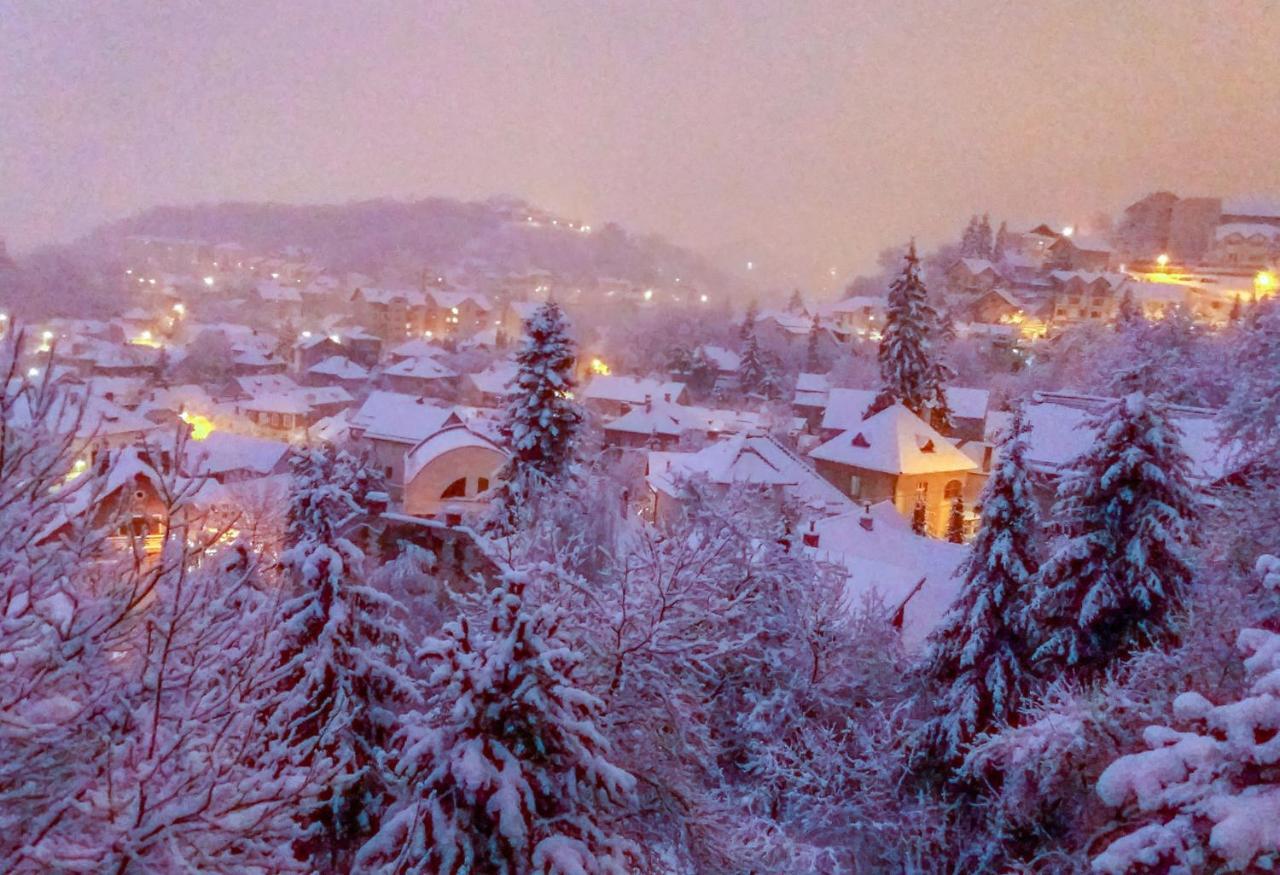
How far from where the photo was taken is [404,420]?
128 ft

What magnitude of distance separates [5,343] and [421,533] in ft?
77.9

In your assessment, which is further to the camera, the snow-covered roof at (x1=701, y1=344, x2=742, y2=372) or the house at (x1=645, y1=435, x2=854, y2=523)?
the snow-covered roof at (x1=701, y1=344, x2=742, y2=372)

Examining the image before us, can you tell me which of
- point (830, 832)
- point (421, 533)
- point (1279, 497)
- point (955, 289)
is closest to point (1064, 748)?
point (830, 832)

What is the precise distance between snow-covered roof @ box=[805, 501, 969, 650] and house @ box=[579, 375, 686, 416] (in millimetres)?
31818

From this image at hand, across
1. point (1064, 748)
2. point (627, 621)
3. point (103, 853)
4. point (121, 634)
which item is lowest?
point (1064, 748)

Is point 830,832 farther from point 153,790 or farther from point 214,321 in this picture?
point 214,321

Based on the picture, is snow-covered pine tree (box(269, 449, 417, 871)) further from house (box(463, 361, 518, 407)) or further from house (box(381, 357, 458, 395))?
house (box(381, 357, 458, 395))

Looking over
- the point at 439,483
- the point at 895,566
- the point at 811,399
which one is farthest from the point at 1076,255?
the point at 895,566

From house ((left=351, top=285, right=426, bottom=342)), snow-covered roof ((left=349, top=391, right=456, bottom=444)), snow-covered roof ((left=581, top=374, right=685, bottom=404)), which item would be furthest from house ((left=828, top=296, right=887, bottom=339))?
house ((left=351, top=285, right=426, bottom=342))

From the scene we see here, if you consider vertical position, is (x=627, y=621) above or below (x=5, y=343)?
below

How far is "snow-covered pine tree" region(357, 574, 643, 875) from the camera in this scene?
6730 mm

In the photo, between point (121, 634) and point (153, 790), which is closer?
point (153, 790)

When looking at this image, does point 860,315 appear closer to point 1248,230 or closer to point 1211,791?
point 1248,230

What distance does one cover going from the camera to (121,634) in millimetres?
4863
